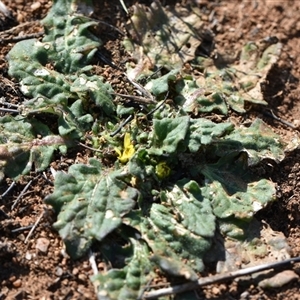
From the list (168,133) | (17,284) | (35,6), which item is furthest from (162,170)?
(35,6)

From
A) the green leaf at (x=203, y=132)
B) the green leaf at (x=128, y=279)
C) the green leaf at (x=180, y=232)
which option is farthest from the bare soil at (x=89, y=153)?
the green leaf at (x=203, y=132)

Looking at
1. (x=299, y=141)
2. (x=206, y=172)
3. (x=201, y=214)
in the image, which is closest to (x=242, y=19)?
(x=299, y=141)

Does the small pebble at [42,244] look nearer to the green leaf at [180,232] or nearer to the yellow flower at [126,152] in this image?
the green leaf at [180,232]

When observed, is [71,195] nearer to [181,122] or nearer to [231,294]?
[181,122]

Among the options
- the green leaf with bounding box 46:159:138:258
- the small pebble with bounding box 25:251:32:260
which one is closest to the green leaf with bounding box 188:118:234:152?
the green leaf with bounding box 46:159:138:258

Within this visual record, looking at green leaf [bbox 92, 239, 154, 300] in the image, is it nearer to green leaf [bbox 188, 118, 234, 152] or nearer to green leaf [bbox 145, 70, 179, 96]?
green leaf [bbox 188, 118, 234, 152]

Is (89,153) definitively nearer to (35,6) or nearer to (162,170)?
(162,170)
